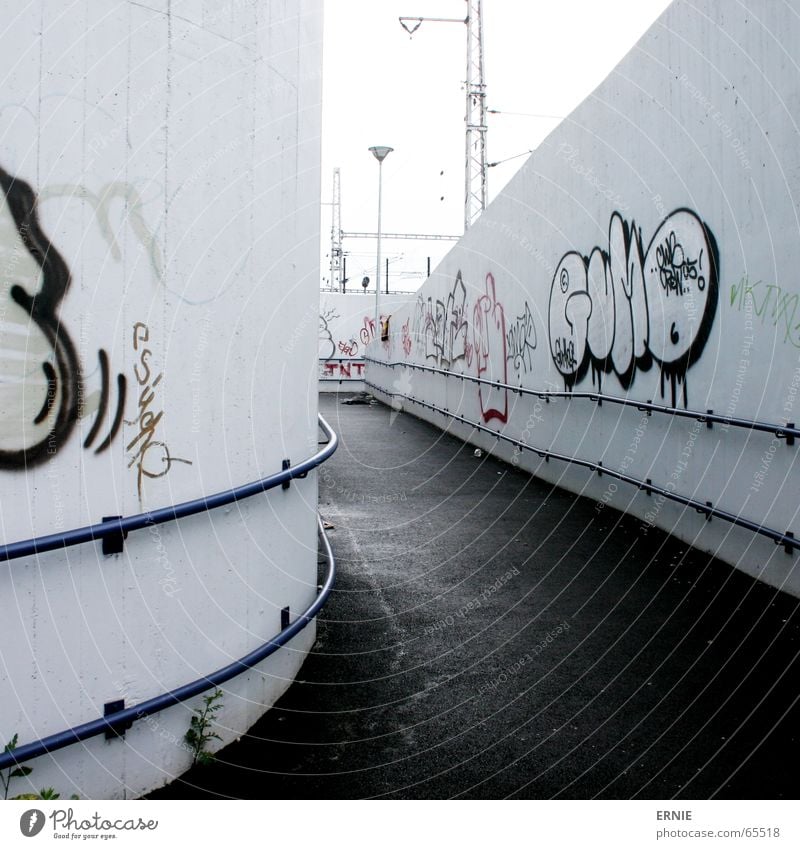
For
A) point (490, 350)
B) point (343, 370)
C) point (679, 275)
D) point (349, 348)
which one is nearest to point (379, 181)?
point (349, 348)

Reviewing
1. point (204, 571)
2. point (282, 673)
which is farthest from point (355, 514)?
point (204, 571)

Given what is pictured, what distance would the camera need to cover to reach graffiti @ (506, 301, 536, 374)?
9.16 m

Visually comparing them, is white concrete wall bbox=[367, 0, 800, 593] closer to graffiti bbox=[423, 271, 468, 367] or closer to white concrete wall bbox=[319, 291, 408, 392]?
graffiti bbox=[423, 271, 468, 367]

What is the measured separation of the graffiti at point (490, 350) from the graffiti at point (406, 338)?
590cm

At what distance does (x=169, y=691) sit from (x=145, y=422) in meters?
0.93

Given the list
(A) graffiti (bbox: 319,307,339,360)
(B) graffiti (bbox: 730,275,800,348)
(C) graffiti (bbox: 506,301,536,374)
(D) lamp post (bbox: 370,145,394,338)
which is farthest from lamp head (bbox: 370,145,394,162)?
(B) graffiti (bbox: 730,275,800,348)

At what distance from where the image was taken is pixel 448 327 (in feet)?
44.9

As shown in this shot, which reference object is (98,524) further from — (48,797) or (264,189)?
(264,189)

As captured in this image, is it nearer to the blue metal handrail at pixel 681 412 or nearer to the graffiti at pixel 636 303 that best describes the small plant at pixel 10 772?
the blue metal handrail at pixel 681 412

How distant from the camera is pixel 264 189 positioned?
A: 10.1 ft

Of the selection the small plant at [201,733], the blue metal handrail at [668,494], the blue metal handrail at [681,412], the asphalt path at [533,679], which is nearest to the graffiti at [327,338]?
the blue metal handrail at [668,494]

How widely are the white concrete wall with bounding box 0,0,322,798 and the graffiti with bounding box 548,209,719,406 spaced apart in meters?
3.22

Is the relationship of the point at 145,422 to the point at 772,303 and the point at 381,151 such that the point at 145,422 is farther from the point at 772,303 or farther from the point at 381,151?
the point at 381,151

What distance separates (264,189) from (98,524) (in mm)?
1382
